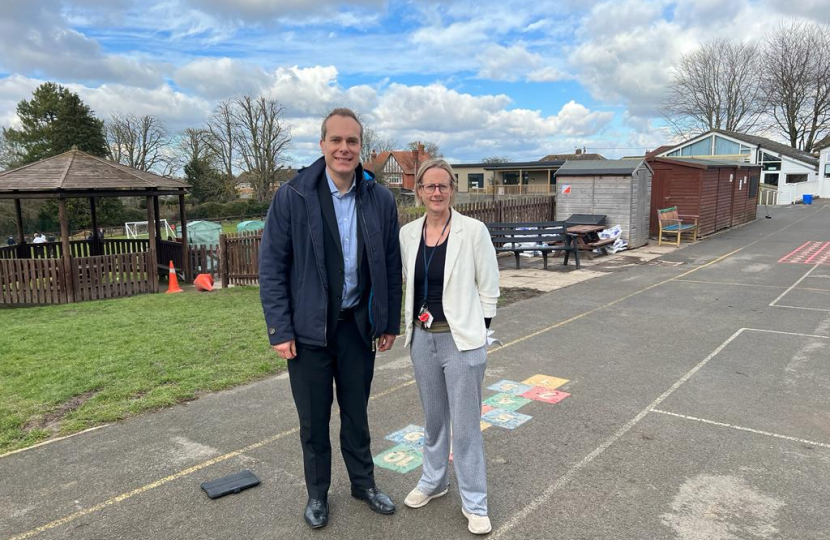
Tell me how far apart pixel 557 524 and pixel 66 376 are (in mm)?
5074

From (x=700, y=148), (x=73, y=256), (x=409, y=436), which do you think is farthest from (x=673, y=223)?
(x=700, y=148)

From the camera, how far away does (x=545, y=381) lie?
5.63m

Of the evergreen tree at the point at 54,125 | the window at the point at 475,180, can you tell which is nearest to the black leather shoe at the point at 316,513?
the evergreen tree at the point at 54,125

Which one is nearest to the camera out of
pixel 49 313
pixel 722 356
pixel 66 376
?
pixel 66 376

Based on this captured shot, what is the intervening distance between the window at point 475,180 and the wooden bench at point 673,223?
138ft

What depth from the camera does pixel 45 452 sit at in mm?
4156

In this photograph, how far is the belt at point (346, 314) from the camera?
309 centimetres

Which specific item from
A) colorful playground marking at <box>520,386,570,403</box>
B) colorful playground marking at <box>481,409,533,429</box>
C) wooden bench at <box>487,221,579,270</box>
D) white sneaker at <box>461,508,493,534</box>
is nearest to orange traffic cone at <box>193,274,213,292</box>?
wooden bench at <box>487,221,579,270</box>

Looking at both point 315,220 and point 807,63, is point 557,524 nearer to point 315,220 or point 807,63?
point 315,220

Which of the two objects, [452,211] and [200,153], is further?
[200,153]

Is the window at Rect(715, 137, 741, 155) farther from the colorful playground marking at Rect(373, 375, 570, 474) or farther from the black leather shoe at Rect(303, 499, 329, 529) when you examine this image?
the black leather shoe at Rect(303, 499, 329, 529)

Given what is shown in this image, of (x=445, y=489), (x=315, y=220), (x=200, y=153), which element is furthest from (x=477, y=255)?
(x=200, y=153)

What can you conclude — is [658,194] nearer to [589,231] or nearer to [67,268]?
[589,231]

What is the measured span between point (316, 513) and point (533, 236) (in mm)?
11668
